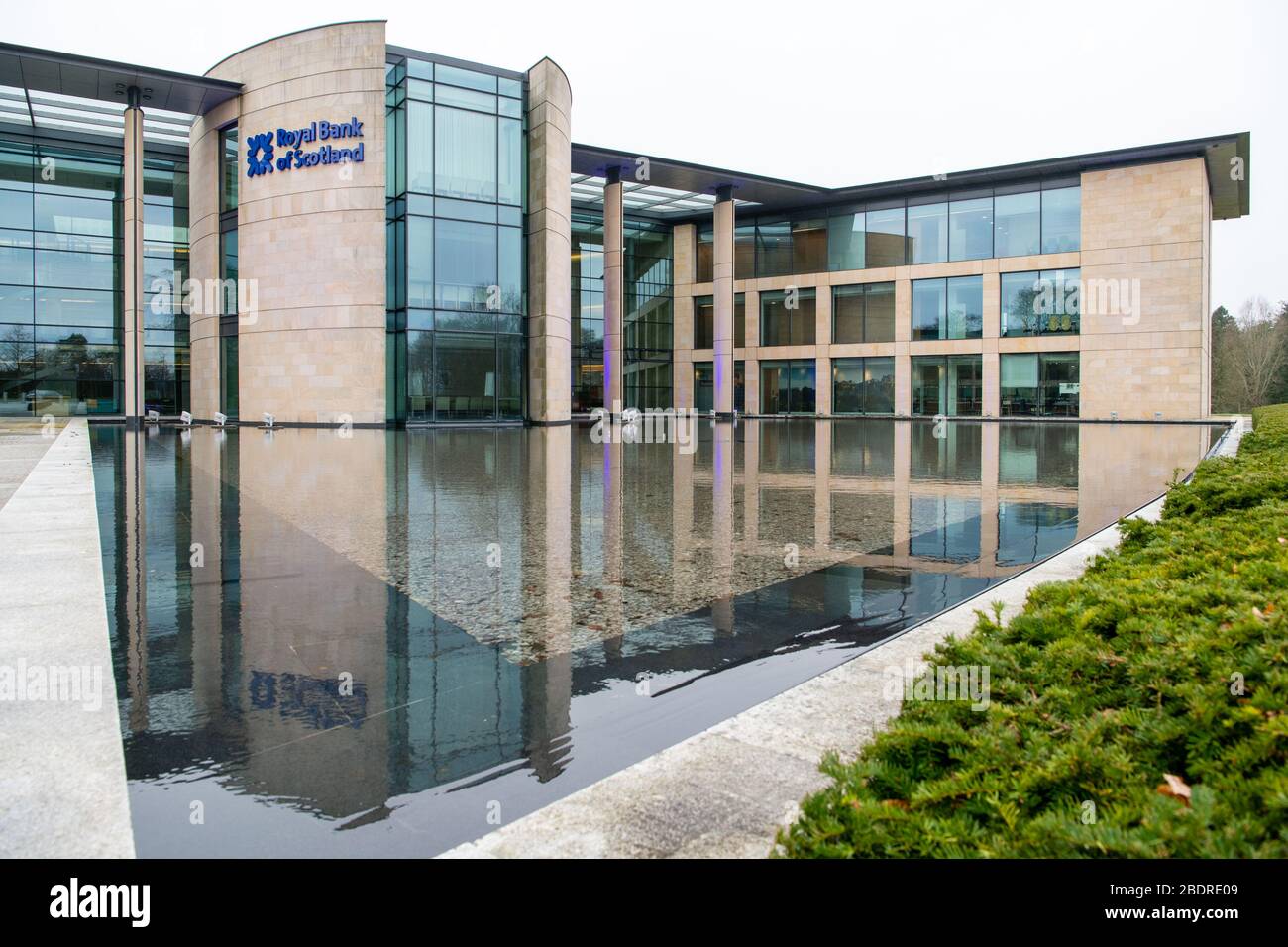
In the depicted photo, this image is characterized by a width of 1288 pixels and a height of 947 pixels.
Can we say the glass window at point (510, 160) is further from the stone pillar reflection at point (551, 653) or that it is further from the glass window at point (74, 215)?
the stone pillar reflection at point (551, 653)

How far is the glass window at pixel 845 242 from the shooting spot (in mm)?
51156

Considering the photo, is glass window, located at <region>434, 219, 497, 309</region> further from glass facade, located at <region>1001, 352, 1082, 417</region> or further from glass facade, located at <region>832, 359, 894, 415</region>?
glass facade, located at <region>1001, 352, 1082, 417</region>

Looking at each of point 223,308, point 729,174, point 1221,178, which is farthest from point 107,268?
point 1221,178

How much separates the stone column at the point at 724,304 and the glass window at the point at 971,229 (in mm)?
11946

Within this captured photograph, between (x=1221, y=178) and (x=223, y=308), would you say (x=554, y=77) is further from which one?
(x=1221, y=178)

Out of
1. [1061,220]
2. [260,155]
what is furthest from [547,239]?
[1061,220]

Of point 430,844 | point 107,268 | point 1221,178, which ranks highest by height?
point 1221,178

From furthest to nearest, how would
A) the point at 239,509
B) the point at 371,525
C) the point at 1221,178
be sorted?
the point at 1221,178
the point at 239,509
the point at 371,525

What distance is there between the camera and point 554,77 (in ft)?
118

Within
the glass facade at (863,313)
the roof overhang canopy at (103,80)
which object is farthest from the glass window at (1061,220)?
the roof overhang canopy at (103,80)

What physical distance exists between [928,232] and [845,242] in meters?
4.81

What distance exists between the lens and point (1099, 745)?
120 inches
